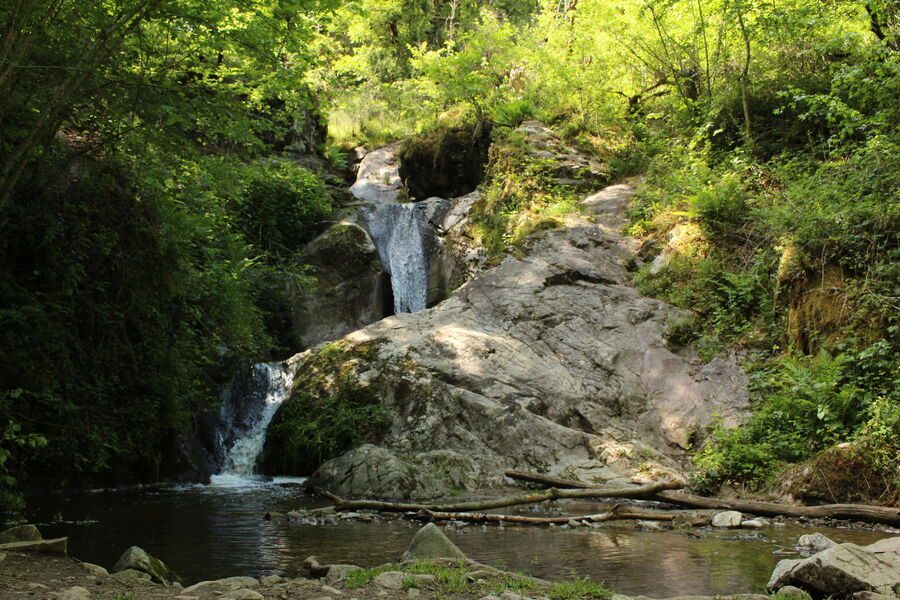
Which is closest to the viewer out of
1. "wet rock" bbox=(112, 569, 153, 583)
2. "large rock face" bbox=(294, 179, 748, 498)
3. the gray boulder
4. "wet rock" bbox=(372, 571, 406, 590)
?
"wet rock" bbox=(372, 571, 406, 590)

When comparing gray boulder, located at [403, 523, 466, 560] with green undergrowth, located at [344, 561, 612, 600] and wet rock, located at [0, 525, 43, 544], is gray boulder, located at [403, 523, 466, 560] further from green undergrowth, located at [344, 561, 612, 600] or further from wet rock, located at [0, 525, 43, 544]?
wet rock, located at [0, 525, 43, 544]

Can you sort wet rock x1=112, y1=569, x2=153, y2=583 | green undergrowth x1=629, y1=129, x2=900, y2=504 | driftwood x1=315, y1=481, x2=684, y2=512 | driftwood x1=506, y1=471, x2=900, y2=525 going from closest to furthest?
wet rock x1=112, y1=569, x2=153, y2=583
driftwood x1=506, y1=471, x2=900, y2=525
driftwood x1=315, y1=481, x2=684, y2=512
green undergrowth x1=629, y1=129, x2=900, y2=504

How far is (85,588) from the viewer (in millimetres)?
4699

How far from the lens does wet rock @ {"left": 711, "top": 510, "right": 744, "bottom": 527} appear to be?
8.20 metres

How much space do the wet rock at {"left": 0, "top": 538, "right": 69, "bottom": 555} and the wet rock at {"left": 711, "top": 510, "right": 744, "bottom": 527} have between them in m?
6.74

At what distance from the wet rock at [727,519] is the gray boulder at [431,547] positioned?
3569 millimetres

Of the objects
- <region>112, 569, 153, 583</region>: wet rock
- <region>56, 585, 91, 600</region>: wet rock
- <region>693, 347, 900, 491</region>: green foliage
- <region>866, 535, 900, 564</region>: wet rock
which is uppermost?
<region>693, 347, 900, 491</region>: green foliage

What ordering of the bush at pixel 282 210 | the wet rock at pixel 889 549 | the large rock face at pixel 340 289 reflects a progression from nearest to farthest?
the wet rock at pixel 889 549 < the large rock face at pixel 340 289 < the bush at pixel 282 210

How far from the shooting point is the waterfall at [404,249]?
2016 centimetres

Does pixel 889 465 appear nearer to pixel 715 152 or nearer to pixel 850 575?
pixel 850 575

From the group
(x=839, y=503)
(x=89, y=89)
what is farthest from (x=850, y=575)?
(x=89, y=89)

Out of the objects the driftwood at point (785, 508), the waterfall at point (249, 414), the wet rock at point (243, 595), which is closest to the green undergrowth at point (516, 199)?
the waterfall at point (249, 414)

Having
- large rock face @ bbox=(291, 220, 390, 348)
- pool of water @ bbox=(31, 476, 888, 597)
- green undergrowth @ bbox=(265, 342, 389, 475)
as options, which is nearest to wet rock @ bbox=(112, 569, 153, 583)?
pool of water @ bbox=(31, 476, 888, 597)

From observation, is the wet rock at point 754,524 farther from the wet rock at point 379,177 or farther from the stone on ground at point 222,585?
the wet rock at point 379,177
